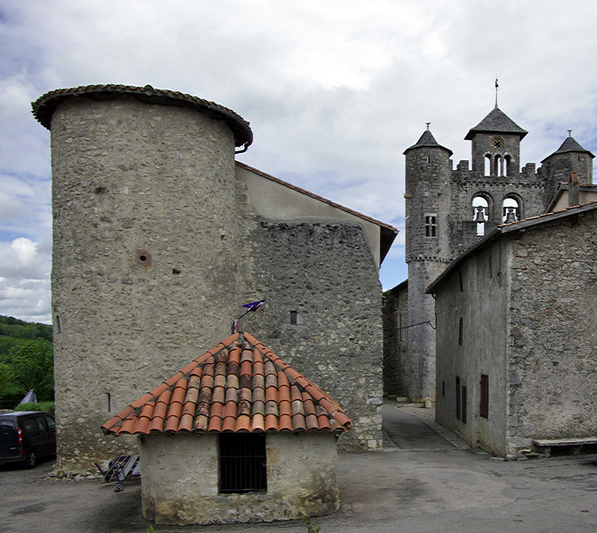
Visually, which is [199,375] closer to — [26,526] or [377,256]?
[26,526]

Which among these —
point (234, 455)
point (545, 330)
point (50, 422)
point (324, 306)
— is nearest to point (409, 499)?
point (234, 455)

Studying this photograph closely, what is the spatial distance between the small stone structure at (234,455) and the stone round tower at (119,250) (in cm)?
395

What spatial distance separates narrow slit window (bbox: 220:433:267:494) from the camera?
7.93 m

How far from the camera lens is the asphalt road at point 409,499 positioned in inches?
298

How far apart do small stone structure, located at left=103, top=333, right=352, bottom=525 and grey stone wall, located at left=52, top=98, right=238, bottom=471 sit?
12.9 ft

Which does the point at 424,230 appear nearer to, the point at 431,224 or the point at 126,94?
the point at 431,224

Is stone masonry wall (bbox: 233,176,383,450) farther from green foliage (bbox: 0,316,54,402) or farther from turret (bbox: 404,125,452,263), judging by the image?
green foliage (bbox: 0,316,54,402)

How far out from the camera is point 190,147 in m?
12.4

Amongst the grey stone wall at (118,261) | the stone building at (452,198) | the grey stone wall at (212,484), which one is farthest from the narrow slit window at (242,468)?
the stone building at (452,198)

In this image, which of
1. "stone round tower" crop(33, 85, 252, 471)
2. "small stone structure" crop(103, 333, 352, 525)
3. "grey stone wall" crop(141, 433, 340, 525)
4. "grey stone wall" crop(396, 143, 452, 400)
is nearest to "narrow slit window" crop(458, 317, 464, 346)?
"stone round tower" crop(33, 85, 252, 471)

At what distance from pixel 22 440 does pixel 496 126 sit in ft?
109

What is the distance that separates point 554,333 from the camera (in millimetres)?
12289

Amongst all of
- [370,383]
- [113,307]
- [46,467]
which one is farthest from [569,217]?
[46,467]

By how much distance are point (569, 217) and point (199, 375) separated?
29.7ft
